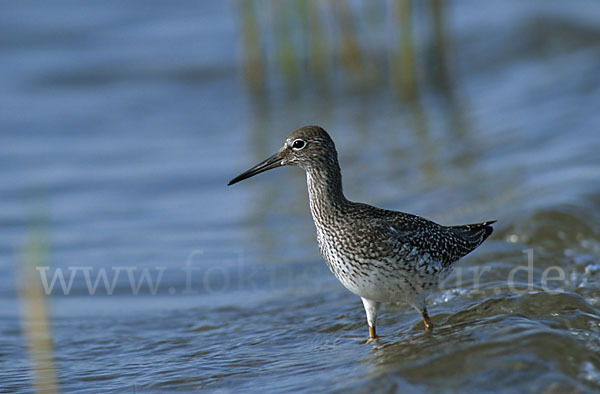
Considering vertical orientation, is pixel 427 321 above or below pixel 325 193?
below

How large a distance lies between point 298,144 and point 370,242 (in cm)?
109

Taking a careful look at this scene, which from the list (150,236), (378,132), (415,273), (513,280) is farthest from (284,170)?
(415,273)

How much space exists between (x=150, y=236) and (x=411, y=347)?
4900 mm

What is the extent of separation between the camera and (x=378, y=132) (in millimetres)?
14062

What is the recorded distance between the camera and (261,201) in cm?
1140

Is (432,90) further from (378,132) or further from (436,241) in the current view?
(436,241)

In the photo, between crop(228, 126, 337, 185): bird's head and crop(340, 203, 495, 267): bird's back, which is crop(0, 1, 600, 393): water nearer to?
crop(340, 203, 495, 267): bird's back

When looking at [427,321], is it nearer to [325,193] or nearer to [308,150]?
[325,193]

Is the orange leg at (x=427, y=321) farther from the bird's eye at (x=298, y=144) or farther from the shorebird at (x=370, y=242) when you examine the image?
the bird's eye at (x=298, y=144)

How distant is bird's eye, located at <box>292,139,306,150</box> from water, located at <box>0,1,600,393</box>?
1567 millimetres

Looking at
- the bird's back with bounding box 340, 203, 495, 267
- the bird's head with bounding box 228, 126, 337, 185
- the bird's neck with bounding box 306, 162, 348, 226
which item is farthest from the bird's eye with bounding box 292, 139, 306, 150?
the bird's back with bounding box 340, 203, 495, 267

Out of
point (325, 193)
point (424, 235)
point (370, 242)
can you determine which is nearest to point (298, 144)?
point (325, 193)

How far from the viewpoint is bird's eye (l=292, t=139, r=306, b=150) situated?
22.4 feet

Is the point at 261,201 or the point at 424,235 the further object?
the point at 261,201
